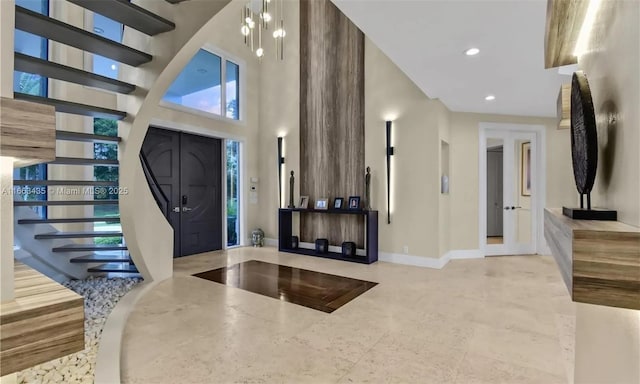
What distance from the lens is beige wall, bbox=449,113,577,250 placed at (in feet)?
19.8

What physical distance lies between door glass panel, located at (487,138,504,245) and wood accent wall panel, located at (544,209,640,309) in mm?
6400

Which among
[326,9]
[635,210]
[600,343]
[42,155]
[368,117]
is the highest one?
[326,9]

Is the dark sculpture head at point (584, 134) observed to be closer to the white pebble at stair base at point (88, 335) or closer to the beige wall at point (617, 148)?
the beige wall at point (617, 148)

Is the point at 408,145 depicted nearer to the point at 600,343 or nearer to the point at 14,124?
the point at 600,343

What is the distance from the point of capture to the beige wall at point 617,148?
0.86 m

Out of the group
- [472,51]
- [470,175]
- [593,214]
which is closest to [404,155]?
[470,175]

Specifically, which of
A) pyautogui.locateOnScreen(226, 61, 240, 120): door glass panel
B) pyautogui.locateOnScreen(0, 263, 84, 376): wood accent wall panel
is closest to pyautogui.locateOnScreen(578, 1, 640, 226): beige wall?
pyautogui.locateOnScreen(0, 263, 84, 376): wood accent wall panel

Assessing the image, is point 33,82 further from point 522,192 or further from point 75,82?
point 522,192

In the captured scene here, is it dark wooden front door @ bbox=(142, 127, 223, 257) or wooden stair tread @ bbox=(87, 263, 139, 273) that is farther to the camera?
dark wooden front door @ bbox=(142, 127, 223, 257)

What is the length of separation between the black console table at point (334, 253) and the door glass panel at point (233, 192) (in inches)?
46.2

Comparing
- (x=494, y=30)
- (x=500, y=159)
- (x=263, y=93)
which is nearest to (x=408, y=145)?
(x=500, y=159)

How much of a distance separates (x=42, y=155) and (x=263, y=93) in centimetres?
744

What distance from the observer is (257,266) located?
5.50 metres

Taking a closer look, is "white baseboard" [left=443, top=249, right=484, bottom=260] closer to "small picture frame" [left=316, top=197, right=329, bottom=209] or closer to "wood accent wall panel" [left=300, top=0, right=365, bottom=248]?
"wood accent wall panel" [left=300, top=0, right=365, bottom=248]
